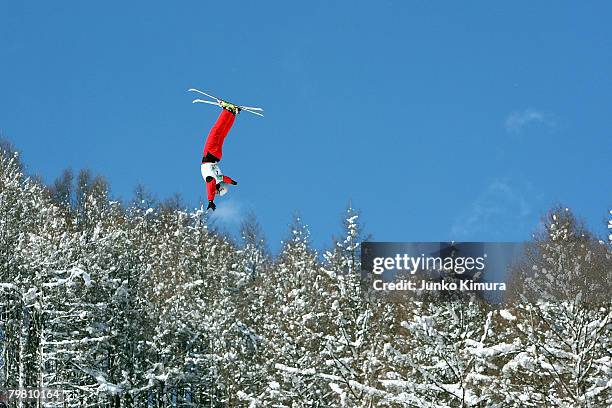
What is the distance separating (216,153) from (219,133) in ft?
1.19

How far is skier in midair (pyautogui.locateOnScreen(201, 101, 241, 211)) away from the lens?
1791 cm

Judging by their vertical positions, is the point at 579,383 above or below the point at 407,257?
below

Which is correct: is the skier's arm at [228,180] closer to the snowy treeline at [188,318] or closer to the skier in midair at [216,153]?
the skier in midair at [216,153]

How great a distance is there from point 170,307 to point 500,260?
592 inches

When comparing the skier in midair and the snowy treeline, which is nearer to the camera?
the skier in midair

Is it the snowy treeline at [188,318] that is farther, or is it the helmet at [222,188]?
the snowy treeline at [188,318]

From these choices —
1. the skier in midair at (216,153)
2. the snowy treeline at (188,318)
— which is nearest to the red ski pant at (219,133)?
the skier in midair at (216,153)

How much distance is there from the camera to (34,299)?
35375 millimetres

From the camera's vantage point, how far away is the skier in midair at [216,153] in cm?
1791

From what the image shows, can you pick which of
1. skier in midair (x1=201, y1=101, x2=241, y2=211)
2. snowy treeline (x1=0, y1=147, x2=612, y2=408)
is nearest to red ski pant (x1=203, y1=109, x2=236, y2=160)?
skier in midair (x1=201, y1=101, x2=241, y2=211)

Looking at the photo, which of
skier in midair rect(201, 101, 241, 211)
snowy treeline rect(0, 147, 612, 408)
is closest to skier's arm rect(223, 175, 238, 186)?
skier in midair rect(201, 101, 241, 211)

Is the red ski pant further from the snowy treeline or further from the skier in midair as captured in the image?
the snowy treeline

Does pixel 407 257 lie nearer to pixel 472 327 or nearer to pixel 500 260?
pixel 500 260

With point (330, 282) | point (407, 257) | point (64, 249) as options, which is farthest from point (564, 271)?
point (64, 249)
